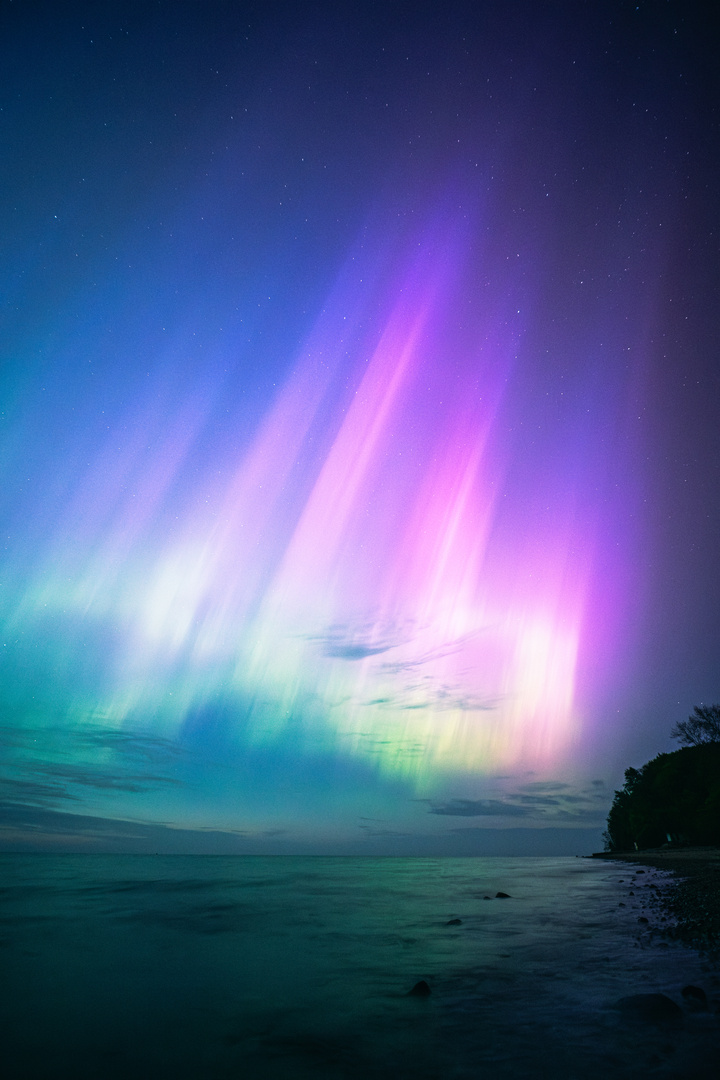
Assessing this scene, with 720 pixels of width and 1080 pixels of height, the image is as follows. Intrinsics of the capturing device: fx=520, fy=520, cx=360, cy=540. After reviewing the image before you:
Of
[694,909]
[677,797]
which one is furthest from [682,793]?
[694,909]

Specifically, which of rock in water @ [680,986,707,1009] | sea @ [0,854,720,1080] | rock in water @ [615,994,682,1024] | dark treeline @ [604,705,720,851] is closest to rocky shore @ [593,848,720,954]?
sea @ [0,854,720,1080]

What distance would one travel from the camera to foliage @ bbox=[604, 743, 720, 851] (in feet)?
172

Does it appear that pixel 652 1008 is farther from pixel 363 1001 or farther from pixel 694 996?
pixel 363 1001

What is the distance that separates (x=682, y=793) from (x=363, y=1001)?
63916 millimetres

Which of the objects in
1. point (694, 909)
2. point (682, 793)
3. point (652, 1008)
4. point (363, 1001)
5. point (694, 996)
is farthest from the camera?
point (682, 793)

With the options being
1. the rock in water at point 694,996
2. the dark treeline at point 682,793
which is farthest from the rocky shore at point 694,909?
the dark treeline at point 682,793

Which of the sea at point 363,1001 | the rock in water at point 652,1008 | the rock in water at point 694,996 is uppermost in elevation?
the rock in water at point 694,996

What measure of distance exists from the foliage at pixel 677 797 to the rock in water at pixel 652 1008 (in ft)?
176

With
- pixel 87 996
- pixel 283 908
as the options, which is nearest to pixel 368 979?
pixel 87 996

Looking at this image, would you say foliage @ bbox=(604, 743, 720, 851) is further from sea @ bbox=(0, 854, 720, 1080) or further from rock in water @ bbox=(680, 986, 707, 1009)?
rock in water @ bbox=(680, 986, 707, 1009)

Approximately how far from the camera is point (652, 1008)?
22.5 feet

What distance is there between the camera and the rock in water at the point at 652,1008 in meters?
6.56

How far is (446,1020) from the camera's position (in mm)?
7379

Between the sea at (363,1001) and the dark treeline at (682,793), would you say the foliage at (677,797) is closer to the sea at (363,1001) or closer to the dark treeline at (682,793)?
the dark treeline at (682,793)
